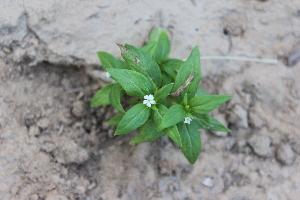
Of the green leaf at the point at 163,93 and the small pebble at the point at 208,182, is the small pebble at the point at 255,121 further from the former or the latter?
the green leaf at the point at 163,93

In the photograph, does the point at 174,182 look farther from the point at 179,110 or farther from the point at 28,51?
the point at 28,51

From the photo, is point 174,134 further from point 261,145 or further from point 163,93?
point 261,145

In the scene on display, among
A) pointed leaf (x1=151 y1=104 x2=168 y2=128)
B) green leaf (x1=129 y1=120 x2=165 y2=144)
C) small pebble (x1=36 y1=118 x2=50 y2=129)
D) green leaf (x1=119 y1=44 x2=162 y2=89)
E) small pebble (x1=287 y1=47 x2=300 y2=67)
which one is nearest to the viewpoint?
pointed leaf (x1=151 y1=104 x2=168 y2=128)

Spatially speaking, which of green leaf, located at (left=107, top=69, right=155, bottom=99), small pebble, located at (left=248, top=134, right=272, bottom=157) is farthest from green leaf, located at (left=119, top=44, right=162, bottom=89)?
small pebble, located at (left=248, top=134, right=272, bottom=157)

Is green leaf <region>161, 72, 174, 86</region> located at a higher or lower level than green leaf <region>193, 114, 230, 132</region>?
higher

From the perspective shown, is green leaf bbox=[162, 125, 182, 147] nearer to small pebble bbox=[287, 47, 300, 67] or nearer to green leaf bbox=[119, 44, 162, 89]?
green leaf bbox=[119, 44, 162, 89]

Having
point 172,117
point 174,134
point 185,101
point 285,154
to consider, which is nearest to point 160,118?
point 172,117
